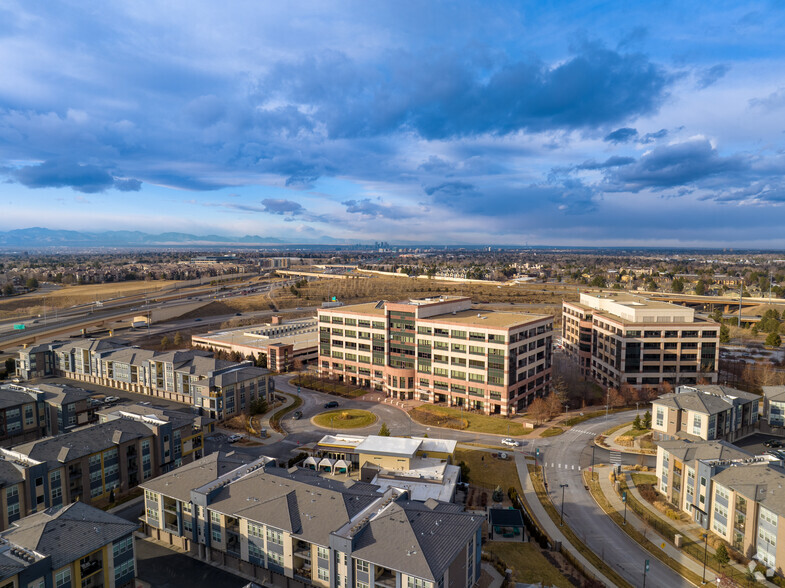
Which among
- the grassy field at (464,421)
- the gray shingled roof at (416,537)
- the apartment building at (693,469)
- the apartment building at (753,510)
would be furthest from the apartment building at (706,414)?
the gray shingled roof at (416,537)

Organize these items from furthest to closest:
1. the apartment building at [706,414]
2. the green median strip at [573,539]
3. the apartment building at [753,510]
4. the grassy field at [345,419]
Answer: the grassy field at [345,419] → the apartment building at [706,414] → the green median strip at [573,539] → the apartment building at [753,510]

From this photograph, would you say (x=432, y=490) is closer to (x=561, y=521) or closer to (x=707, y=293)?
(x=561, y=521)

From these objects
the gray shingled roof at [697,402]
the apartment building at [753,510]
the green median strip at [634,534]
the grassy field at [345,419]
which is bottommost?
the green median strip at [634,534]

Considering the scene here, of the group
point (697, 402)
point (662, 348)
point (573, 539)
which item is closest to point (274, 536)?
point (573, 539)

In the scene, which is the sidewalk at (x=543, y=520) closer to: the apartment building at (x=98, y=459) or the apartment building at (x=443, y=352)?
the apartment building at (x=443, y=352)

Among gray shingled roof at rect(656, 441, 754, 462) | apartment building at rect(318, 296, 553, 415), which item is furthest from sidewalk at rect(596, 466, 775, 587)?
apartment building at rect(318, 296, 553, 415)

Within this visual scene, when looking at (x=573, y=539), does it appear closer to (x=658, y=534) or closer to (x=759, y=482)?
(x=658, y=534)
